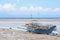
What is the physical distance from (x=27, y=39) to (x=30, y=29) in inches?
394

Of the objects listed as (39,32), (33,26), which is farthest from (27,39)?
(33,26)

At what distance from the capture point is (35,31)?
3259 cm

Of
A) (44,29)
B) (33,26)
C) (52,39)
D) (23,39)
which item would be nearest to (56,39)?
(52,39)

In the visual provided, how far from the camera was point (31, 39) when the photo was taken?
2498 cm

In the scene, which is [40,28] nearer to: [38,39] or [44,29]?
[44,29]

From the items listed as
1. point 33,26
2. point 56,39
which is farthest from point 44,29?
point 56,39

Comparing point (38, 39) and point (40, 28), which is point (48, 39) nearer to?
point (38, 39)

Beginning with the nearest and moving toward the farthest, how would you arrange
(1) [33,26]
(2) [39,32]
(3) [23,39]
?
(3) [23,39], (2) [39,32], (1) [33,26]

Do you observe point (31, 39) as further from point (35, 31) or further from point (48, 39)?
point (35, 31)

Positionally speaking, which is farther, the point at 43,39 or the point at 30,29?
the point at 30,29

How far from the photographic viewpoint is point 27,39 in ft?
81.1

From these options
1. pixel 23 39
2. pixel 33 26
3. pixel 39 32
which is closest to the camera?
pixel 23 39

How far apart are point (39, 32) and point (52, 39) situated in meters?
6.84

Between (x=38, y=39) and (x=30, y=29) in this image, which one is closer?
(x=38, y=39)
